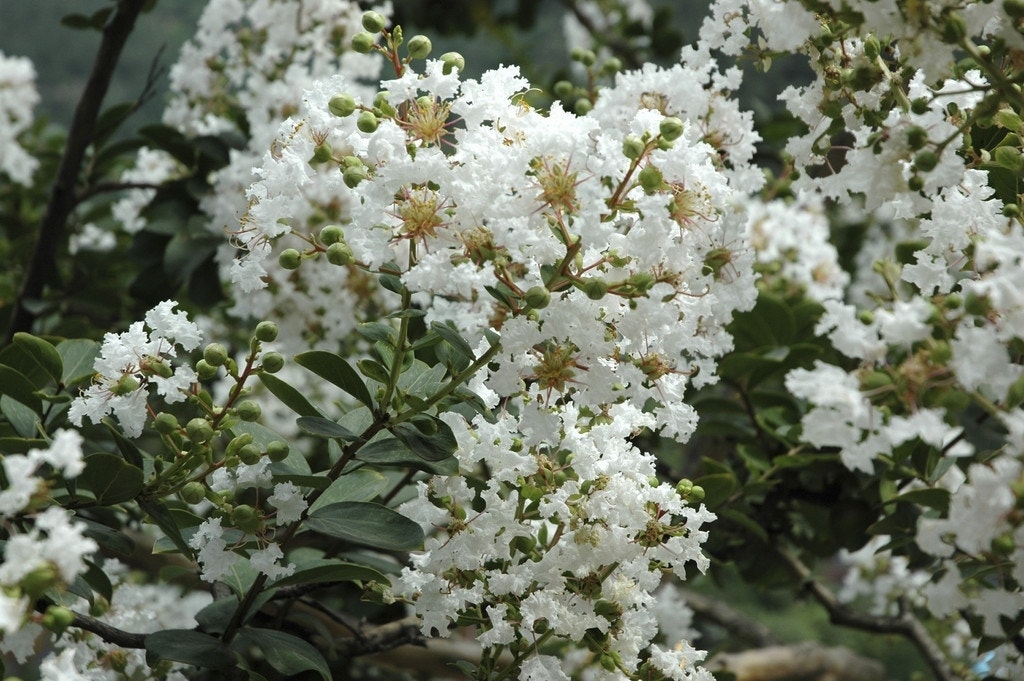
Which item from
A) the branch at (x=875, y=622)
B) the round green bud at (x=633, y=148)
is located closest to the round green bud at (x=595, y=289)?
the round green bud at (x=633, y=148)

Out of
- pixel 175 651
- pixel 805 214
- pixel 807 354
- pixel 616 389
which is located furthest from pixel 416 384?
pixel 805 214

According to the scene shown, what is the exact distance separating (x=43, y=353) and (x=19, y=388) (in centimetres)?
5

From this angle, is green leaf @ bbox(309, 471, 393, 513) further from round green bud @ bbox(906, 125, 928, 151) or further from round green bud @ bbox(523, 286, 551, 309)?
round green bud @ bbox(906, 125, 928, 151)

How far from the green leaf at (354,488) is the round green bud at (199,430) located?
24 cm

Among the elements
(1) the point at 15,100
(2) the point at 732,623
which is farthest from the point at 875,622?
(1) the point at 15,100

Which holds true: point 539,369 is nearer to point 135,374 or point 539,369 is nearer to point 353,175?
point 353,175

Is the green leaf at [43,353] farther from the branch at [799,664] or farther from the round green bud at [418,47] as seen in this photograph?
the branch at [799,664]

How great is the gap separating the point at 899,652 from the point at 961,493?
11.2ft

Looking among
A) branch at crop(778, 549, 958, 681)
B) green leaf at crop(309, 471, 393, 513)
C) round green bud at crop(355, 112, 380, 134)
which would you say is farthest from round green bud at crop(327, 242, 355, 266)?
branch at crop(778, 549, 958, 681)

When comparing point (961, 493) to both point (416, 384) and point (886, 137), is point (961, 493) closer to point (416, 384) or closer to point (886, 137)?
point (886, 137)

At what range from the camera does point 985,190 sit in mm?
1080

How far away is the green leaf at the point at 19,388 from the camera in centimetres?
117

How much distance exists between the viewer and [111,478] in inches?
39.5

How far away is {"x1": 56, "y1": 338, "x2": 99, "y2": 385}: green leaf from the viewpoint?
4.09ft
